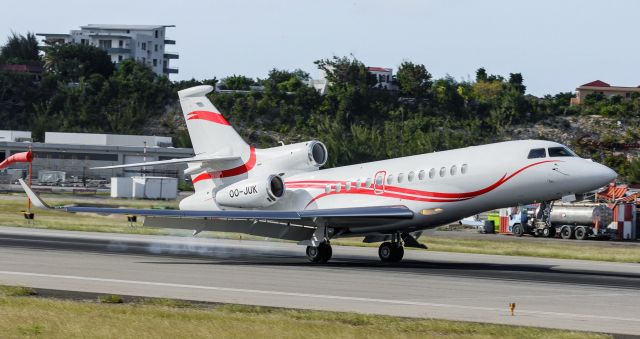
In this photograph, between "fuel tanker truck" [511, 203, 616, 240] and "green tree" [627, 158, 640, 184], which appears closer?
"fuel tanker truck" [511, 203, 616, 240]

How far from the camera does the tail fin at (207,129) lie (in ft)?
120

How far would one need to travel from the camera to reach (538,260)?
38000mm

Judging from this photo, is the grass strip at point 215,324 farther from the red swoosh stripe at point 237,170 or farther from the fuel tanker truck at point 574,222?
the fuel tanker truck at point 574,222

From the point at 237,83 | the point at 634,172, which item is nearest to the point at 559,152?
the point at 634,172

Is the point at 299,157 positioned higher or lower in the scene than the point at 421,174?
higher

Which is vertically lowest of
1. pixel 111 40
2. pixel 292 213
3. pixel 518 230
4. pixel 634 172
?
pixel 518 230

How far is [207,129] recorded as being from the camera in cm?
3681

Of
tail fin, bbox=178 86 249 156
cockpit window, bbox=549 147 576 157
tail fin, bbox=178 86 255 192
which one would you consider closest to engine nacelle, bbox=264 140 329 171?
tail fin, bbox=178 86 255 192

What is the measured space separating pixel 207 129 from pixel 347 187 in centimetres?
596

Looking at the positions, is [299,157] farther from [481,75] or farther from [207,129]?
[481,75]

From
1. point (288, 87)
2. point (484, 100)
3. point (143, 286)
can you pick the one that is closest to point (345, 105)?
point (288, 87)

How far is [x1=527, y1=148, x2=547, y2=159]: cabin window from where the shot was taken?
103 feet

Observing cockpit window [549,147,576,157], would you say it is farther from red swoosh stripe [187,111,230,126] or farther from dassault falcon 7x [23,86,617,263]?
red swoosh stripe [187,111,230,126]

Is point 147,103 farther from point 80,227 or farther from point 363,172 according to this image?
point 363,172
